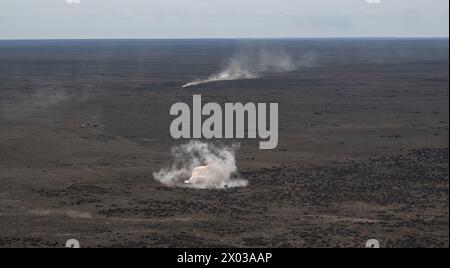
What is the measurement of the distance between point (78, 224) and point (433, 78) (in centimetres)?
14858

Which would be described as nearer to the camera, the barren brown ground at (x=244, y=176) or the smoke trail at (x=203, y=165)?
the barren brown ground at (x=244, y=176)

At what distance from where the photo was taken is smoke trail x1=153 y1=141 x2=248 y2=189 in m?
58.1

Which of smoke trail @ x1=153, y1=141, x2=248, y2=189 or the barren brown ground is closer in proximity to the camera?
the barren brown ground

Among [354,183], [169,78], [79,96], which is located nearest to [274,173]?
[354,183]

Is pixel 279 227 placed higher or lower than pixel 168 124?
lower

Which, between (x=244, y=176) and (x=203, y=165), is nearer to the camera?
(x=244, y=176)

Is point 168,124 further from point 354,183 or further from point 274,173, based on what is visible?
point 354,183

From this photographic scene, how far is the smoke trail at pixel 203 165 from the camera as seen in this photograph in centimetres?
5812

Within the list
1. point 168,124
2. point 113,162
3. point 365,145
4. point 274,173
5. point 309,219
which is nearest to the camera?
point 309,219

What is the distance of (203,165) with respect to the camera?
62.2 metres

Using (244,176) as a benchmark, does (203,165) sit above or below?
above

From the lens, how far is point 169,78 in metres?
181
